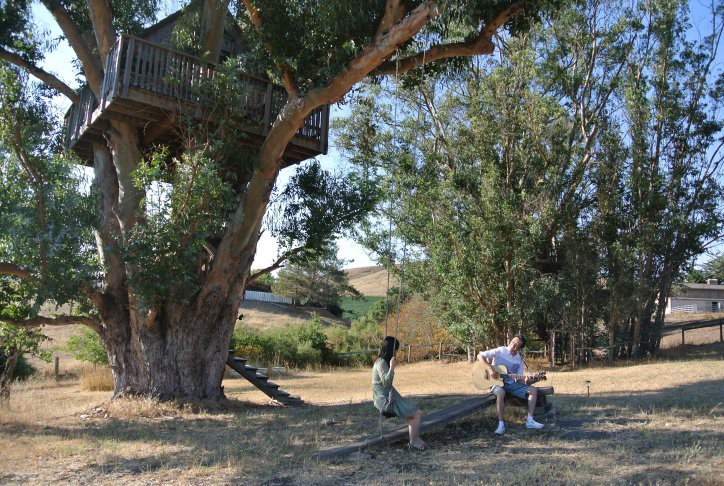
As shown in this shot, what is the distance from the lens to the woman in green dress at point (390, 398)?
7.55m

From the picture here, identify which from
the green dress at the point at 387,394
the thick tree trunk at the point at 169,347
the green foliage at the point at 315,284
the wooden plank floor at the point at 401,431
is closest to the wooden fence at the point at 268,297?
the green foliage at the point at 315,284

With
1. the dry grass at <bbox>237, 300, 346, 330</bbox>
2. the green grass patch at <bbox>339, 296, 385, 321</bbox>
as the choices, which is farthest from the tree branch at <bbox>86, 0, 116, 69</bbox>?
the green grass patch at <bbox>339, 296, 385, 321</bbox>

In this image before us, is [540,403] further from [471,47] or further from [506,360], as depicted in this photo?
[471,47]

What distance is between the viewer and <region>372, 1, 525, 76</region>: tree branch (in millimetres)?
10680

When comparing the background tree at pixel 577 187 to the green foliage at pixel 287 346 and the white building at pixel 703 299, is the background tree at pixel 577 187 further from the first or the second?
the white building at pixel 703 299

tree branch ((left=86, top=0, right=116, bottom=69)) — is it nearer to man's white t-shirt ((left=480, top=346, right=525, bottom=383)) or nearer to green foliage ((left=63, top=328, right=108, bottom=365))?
man's white t-shirt ((left=480, top=346, right=525, bottom=383))

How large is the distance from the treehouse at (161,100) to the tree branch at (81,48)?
69 centimetres

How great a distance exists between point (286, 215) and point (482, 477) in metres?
9.93

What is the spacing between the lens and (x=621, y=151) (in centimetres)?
2311

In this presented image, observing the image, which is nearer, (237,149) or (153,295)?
(153,295)

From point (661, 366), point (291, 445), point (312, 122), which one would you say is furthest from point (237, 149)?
point (661, 366)

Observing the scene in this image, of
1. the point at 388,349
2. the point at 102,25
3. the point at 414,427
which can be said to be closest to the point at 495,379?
the point at 414,427

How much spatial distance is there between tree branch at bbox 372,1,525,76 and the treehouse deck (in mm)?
2527

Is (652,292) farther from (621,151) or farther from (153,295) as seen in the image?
(153,295)
